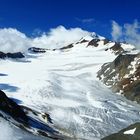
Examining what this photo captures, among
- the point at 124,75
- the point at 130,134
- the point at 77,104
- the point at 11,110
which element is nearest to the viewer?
the point at 130,134

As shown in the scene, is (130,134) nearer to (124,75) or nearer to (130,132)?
(130,132)

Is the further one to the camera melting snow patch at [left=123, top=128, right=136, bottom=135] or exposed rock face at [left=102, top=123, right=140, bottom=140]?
melting snow patch at [left=123, top=128, right=136, bottom=135]

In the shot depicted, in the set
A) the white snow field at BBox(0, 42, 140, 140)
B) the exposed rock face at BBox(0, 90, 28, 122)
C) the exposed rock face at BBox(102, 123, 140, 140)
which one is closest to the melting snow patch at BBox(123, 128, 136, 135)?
the exposed rock face at BBox(102, 123, 140, 140)

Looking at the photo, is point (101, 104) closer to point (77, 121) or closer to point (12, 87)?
point (77, 121)

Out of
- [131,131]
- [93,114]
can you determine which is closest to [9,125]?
[131,131]

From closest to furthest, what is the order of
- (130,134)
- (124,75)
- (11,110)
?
(130,134)
(11,110)
(124,75)

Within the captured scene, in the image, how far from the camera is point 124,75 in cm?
15600

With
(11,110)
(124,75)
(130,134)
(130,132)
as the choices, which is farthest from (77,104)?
(130,134)

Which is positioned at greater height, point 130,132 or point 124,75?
point 124,75

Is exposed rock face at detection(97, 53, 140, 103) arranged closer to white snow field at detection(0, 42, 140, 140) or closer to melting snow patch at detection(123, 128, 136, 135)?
white snow field at detection(0, 42, 140, 140)

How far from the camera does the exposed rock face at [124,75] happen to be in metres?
139

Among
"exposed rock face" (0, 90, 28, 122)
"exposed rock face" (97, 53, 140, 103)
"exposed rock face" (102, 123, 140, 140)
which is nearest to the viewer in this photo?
"exposed rock face" (102, 123, 140, 140)

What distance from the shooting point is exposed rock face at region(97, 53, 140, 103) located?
13912 cm

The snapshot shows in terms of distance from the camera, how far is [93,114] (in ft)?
343
